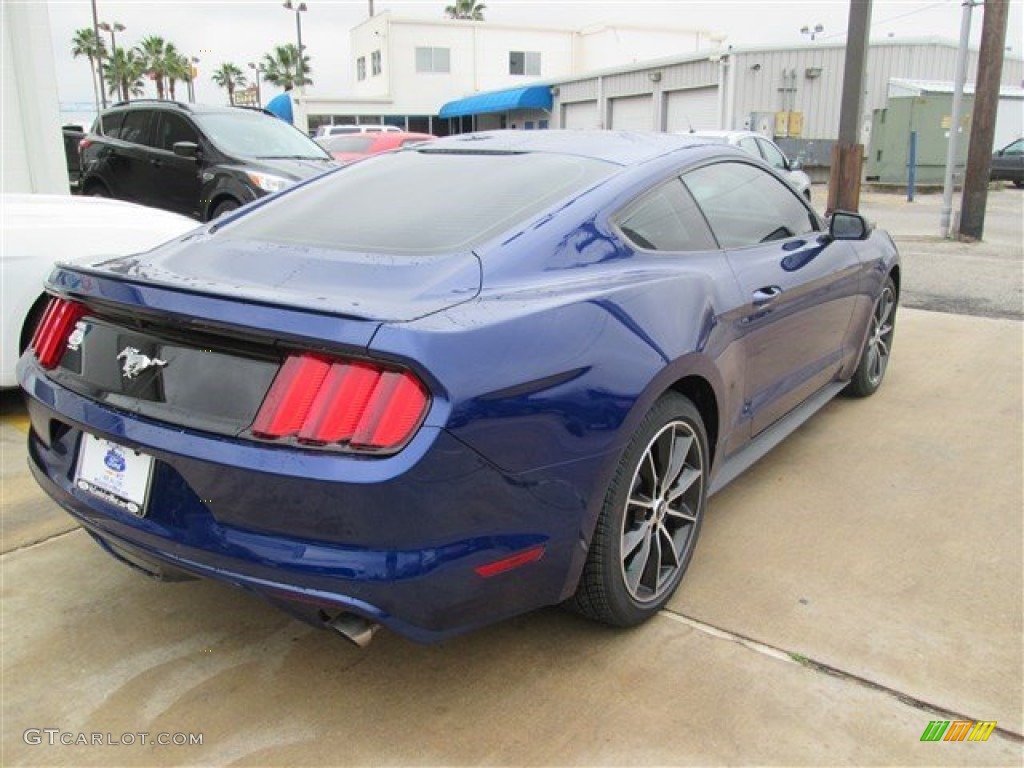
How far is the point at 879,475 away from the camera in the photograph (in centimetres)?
401

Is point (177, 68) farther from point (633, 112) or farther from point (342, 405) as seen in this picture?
point (342, 405)

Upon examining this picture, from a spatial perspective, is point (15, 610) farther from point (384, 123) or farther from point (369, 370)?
point (384, 123)

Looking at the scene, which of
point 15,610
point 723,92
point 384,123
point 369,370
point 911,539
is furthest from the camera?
point 384,123

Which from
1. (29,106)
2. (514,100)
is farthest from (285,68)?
(29,106)

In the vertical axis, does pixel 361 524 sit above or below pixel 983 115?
below

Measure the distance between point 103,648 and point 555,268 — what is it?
1819mm

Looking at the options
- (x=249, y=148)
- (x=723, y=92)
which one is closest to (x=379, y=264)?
(x=249, y=148)

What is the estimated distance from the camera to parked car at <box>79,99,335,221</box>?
27.8ft

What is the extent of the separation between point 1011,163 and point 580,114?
17297 millimetres

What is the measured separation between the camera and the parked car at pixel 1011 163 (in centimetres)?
2516

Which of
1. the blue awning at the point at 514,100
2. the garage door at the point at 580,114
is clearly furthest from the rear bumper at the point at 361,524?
the blue awning at the point at 514,100

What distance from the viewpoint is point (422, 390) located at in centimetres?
197

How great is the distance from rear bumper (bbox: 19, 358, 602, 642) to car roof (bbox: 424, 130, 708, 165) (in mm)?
1391

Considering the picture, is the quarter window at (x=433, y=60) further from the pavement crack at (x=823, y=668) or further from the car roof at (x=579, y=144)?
the pavement crack at (x=823, y=668)
